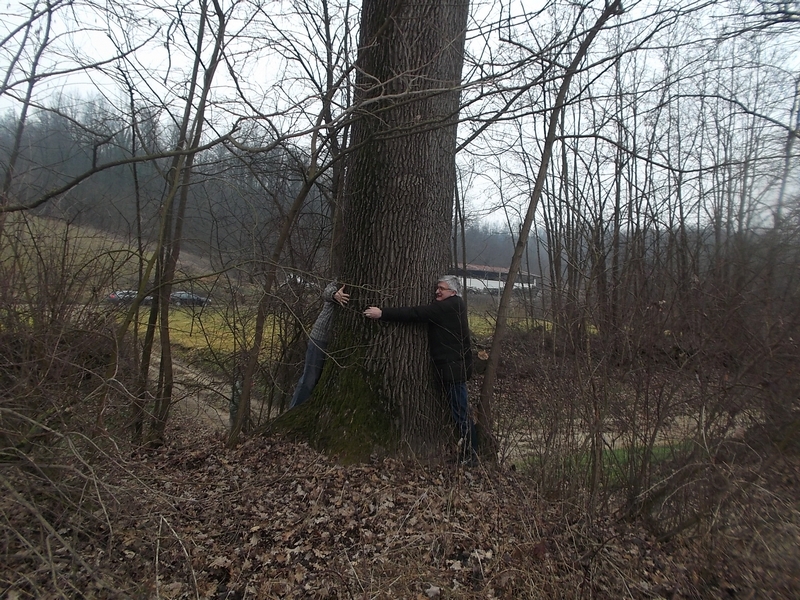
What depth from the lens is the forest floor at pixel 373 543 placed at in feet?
9.86

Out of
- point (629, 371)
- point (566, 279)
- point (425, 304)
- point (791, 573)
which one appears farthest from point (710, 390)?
point (425, 304)

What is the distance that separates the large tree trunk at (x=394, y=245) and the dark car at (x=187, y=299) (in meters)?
2.13

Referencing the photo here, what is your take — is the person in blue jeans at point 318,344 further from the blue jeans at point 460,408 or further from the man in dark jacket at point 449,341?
→ the blue jeans at point 460,408

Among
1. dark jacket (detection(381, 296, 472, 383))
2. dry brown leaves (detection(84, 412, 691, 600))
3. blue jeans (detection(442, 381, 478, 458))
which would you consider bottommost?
dry brown leaves (detection(84, 412, 691, 600))

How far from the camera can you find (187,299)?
6.40 m

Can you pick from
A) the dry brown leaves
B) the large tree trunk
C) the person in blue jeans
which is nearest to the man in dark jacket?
the large tree trunk

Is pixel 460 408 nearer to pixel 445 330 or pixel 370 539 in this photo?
pixel 445 330

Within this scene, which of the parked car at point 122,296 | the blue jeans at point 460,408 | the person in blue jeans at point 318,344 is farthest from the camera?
the parked car at point 122,296

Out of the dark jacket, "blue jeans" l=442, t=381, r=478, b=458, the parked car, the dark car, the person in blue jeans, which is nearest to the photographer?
the dark jacket

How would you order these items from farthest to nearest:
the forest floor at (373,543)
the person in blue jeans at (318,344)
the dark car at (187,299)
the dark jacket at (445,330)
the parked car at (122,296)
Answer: the dark car at (187,299), the parked car at (122,296), the person in blue jeans at (318,344), the dark jacket at (445,330), the forest floor at (373,543)

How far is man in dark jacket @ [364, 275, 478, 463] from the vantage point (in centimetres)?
457

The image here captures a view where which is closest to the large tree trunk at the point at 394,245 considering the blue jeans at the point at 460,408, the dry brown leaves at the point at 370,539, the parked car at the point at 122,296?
the blue jeans at the point at 460,408

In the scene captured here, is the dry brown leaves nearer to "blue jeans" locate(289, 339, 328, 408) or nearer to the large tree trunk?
the large tree trunk

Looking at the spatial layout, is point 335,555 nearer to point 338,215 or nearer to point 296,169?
point 338,215
